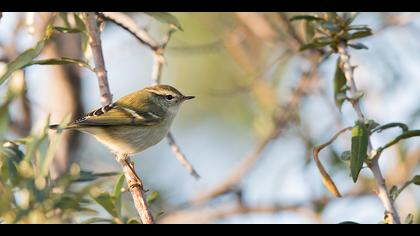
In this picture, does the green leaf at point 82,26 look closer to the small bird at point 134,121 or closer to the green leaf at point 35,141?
the small bird at point 134,121

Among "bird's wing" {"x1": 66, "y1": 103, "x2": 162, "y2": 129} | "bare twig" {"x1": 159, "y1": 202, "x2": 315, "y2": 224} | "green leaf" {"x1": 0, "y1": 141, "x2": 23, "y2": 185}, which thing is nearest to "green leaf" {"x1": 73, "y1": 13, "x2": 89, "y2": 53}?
"bird's wing" {"x1": 66, "y1": 103, "x2": 162, "y2": 129}

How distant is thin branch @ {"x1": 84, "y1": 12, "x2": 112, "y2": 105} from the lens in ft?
7.63

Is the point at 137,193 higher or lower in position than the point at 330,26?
lower

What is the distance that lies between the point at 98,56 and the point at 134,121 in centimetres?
142

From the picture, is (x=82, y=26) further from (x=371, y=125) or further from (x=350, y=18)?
(x=371, y=125)

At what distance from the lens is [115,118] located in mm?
3461

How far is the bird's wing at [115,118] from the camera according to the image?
3.19m

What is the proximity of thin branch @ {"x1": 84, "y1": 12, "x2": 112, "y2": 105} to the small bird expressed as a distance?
22.8 inches

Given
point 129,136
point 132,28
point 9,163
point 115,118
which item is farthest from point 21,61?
point 129,136

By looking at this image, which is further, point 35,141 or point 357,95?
point 357,95

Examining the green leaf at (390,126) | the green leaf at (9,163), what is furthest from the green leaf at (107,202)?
the green leaf at (390,126)
